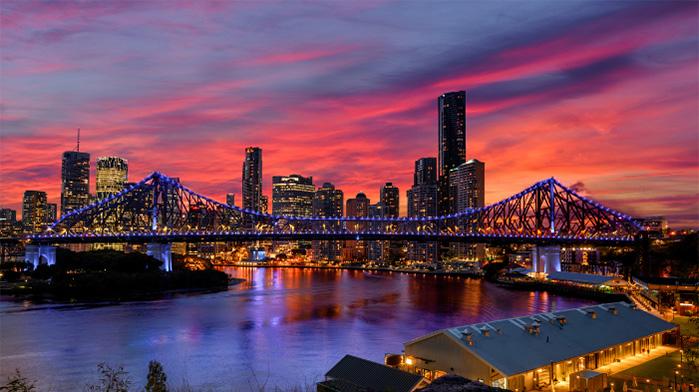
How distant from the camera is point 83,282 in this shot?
61219mm

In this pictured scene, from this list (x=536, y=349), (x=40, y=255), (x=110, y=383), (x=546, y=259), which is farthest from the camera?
(x=546, y=259)

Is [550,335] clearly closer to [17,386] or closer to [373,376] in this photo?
[373,376]

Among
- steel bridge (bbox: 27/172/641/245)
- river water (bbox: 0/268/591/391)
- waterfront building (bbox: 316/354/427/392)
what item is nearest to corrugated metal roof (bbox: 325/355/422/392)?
waterfront building (bbox: 316/354/427/392)

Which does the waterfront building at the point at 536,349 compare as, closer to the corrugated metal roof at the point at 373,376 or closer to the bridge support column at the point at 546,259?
the corrugated metal roof at the point at 373,376

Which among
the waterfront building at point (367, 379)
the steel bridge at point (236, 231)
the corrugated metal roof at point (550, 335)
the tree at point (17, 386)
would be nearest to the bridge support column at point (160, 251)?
the steel bridge at point (236, 231)

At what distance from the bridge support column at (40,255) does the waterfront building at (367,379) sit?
6625 cm

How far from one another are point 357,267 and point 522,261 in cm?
4577

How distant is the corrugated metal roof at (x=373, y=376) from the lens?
710 inches

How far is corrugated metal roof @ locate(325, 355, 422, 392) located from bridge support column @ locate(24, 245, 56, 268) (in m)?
66.2

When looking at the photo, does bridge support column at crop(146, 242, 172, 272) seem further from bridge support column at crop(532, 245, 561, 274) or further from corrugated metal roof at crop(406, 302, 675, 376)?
corrugated metal roof at crop(406, 302, 675, 376)

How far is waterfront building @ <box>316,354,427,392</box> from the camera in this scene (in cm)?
1792

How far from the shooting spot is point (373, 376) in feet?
61.7

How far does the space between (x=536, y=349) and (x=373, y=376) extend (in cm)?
724

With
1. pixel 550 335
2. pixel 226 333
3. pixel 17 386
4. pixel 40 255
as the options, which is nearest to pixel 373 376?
pixel 550 335
